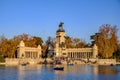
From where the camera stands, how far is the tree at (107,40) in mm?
111375

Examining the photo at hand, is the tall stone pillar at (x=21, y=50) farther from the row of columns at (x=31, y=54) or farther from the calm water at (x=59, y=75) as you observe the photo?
the calm water at (x=59, y=75)

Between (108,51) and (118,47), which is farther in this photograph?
(118,47)

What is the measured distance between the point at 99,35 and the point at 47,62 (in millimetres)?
20142

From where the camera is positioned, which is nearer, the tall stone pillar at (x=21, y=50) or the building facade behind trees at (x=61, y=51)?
the tall stone pillar at (x=21, y=50)

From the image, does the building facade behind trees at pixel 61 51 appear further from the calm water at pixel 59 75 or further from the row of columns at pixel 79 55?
the calm water at pixel 59 75

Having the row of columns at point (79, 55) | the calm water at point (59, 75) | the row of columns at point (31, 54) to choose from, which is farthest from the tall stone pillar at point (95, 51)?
the calm water at point (59, 75)

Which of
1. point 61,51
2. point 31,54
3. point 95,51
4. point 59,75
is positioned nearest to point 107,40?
point 95,51

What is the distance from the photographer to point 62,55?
4596 inches

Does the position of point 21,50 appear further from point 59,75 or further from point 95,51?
point 59,75

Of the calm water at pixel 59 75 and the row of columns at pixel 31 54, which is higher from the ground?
the row of columns at pixel 31 54

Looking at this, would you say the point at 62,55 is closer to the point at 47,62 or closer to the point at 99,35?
the point at 47,62

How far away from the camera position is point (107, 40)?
11194cm

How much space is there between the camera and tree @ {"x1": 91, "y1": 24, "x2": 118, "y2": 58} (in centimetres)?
11138

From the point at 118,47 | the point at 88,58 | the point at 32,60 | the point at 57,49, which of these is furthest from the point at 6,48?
the point at 118,47
